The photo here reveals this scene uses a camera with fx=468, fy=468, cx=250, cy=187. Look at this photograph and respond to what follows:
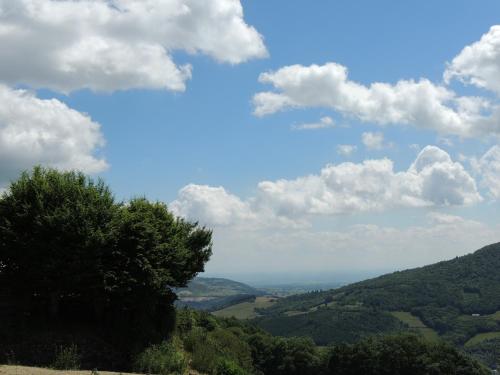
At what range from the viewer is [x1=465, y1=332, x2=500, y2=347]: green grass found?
179625 mm

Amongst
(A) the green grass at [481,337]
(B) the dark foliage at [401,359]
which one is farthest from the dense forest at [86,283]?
(A) the green grass at [481,337]

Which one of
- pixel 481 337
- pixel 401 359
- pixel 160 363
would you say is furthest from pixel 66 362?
pixel 481 337

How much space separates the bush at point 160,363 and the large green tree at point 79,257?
255 centimetres

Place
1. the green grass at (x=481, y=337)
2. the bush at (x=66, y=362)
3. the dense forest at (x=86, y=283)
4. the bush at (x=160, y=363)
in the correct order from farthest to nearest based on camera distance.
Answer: the green grass at (x=481, y=337) < the dense forest at (x=86, y=283) < the bush at (x=160, y=363) < the bush at (x=66, y=362)

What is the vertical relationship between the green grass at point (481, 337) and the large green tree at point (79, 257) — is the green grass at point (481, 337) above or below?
below

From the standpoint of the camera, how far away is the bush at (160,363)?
20781 millimetres

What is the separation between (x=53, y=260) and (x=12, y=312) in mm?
3462

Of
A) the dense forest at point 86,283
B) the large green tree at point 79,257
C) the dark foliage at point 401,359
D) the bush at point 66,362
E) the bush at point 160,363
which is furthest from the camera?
the dark foliage at point 401,359

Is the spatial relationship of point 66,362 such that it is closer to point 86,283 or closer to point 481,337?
point 86,283

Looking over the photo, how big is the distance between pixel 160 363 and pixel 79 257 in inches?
255

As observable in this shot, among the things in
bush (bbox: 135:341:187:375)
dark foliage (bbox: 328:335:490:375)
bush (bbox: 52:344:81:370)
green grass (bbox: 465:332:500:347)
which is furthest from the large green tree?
green grass (bbox: 465:332:500:347)

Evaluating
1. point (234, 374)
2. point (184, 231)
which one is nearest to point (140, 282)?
point (234, 374)

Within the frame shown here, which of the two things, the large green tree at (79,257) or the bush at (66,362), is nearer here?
the bush at (66,362)

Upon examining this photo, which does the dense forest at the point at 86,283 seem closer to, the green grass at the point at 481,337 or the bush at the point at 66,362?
the bush at the point at 66,362
